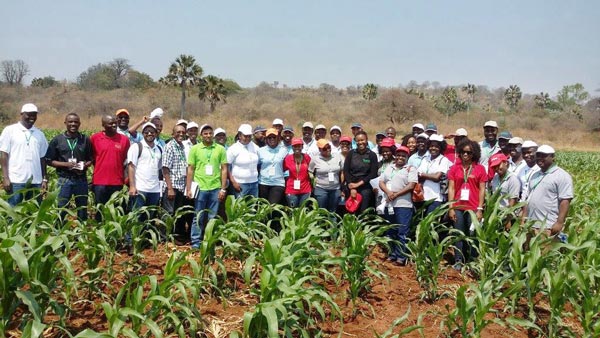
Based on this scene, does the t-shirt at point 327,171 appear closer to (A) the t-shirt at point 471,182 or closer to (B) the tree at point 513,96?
(A) the t-shirt at point 471,182

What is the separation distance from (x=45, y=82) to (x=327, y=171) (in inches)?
2801

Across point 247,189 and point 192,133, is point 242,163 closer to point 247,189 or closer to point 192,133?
point 247,189

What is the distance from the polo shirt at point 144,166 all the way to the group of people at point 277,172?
0.04 feet

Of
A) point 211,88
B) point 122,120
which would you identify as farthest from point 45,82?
point 122,120

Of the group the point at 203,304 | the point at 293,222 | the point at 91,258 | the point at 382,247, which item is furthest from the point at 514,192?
the point at 91,258

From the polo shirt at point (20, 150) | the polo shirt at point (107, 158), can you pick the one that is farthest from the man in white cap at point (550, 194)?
the polo shirt at point (20, 150)

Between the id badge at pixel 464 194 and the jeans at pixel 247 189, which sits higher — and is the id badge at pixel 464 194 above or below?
above

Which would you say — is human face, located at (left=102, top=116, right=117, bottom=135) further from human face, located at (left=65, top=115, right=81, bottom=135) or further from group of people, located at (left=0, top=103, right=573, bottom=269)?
human face, located at (left=65, top=115, right=81, bottom=135)

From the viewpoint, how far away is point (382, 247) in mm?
5992

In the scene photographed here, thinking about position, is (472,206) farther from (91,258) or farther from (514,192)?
(91,258)

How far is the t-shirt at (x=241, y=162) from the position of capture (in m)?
5.82

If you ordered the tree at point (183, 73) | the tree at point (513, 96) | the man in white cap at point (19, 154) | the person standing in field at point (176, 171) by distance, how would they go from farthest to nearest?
the tree at point (513, 96), the tree at point (183, 73), the person standing in field at point (176, 171), the man in white cap at point (19, 154)

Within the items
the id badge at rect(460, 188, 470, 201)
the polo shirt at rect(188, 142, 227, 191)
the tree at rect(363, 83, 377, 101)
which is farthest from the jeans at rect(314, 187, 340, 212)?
the tree at rect(363, 83, 377, 101)

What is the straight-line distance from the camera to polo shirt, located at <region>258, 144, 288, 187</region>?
609 cm
